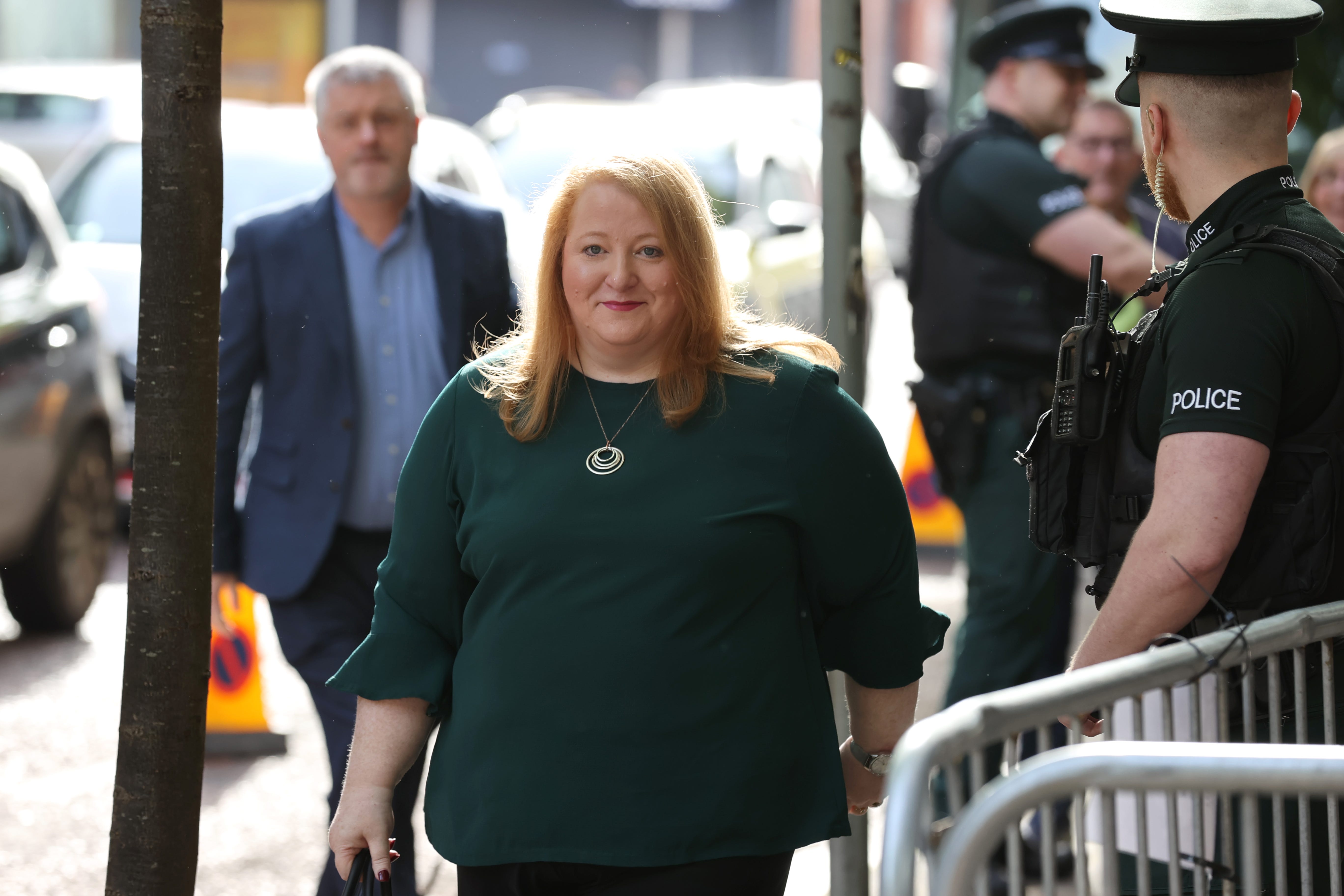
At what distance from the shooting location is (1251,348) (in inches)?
98.5

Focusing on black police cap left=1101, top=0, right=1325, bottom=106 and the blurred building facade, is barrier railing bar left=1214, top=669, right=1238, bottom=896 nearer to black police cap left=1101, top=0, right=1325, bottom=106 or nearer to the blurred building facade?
black police cap left=1101, top=0, right=1325, bottom=106

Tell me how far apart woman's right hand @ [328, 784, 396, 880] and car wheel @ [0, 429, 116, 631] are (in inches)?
205

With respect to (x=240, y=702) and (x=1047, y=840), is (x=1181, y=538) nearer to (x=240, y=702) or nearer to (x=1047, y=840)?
(x=1047, y=840)

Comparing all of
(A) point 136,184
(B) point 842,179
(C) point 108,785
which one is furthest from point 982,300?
(A) point 136,184

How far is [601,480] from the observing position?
2611 mm

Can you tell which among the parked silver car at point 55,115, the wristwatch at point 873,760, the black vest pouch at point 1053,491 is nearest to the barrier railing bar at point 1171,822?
the black vest pouch at point 1053,491

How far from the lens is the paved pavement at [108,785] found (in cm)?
493

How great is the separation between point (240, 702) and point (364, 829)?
11.5 ft


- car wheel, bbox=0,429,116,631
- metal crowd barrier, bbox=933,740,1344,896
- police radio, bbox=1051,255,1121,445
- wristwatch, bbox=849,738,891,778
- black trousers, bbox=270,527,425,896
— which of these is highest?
police radio, bbox=1051,255,1121,445

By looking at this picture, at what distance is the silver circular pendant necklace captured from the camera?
262 centimetres

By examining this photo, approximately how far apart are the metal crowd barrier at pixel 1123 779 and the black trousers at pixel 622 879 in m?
0.86

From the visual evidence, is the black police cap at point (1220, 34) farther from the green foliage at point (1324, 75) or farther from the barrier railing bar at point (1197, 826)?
the green foliage at point (1324, 75)

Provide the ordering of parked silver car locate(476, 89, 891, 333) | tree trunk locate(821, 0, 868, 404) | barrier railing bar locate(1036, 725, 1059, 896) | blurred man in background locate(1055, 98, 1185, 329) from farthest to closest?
1. parked silver car locate(476, 89, 891, 333)
2. blurred man in background locate(1055, 98, 1185, 329)
3. tree trunk locate(821, 0, 868, 404)
4. barrier railing bar locate(1036, 725, 1059, 896)

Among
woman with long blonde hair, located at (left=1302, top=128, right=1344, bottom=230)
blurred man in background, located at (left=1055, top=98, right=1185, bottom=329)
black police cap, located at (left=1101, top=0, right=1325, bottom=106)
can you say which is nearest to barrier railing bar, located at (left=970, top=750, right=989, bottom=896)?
black police cap, located at (left=1101, top=0, right=1325, bottom=106)
